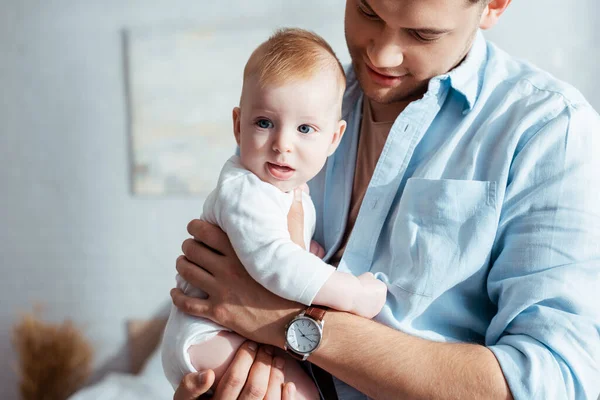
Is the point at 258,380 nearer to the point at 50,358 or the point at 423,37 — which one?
the point at 423,37

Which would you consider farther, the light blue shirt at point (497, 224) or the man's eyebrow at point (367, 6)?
the man's eyebrow at point (367, 6)

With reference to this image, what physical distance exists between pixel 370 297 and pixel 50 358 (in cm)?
275

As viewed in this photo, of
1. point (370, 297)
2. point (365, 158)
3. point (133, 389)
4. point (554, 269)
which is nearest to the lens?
point (554, 269)

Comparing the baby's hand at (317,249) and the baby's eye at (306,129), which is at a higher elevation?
the baby's eye at (306,129)

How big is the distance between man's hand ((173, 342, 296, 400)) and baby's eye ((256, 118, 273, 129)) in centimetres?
44

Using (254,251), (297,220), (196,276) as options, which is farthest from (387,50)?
(196,276)

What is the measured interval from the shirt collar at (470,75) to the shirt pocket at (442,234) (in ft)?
0.65

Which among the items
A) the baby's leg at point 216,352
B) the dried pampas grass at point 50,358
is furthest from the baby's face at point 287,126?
the dried pampas grass at point 50,358

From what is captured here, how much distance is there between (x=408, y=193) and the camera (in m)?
1.16

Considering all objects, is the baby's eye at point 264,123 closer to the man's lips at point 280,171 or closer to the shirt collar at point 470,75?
the man's lips at point 280,171

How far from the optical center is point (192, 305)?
1150 millimetres

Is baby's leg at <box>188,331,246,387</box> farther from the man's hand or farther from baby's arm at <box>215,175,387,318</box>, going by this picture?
baby's arm at <box>215,175,387,318</box>

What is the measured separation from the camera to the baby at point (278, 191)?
1.04 metres

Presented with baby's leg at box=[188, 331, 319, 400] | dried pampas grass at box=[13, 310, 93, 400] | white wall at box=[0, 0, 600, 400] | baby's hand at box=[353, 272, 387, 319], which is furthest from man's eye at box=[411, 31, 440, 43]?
dried pampas grass at box=[13, 310, 93, 400]
